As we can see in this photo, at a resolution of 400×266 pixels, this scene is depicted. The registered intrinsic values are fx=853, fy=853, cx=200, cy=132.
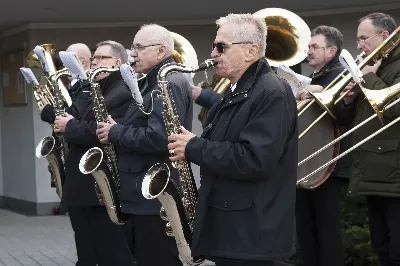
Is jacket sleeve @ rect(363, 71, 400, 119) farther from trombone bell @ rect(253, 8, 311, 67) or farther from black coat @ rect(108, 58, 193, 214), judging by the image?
trombone bell @ rect(253, 8, 311, 67)

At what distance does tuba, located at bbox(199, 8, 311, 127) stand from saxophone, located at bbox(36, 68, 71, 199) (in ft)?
3.94

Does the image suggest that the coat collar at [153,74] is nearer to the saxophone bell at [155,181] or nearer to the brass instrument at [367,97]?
the saxophone bell at [155,181]

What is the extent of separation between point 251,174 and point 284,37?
3.12 metres

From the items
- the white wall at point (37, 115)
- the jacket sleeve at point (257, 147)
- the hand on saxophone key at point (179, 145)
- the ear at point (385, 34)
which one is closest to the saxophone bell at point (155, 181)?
the hand on saxophone key at point (179, 145)

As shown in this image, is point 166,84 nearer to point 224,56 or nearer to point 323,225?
point 224,56

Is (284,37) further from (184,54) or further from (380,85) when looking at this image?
(380,85)

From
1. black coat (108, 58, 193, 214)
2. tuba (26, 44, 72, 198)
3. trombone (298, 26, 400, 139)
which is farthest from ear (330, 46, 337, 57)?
tuba (26, 44, 72, 198)

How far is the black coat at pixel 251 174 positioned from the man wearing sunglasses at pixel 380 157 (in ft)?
4.64

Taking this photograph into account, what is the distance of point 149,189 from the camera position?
4.54 metres

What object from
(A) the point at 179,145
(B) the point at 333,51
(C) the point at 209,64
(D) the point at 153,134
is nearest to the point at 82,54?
(B) the point at 333,51

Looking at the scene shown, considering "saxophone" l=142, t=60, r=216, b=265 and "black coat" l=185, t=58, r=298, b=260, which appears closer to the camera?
"black coat" l=185, t=58, r=298, b=260

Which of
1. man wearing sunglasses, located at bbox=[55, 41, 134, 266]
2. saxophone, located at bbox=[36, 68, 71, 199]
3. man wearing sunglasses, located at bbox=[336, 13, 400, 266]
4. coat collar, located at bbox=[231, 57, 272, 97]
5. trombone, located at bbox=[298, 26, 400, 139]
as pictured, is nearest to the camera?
coat collar, located at bbox=[231, 57, 272, 97]

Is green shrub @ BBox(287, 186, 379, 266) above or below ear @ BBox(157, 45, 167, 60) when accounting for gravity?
below

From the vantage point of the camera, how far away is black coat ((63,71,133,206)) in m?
5.89
